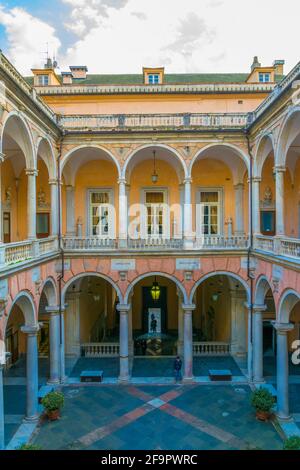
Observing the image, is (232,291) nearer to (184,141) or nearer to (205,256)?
(205,256)

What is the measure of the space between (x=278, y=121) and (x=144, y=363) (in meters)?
13.5

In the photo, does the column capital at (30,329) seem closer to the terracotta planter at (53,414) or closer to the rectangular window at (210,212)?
the terracotta planter at (53,414)

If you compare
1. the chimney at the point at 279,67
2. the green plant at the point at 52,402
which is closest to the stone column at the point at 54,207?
the green plant at the point at 52,402

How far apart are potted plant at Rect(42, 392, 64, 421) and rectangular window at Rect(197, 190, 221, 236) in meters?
10.7

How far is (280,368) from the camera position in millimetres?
12406

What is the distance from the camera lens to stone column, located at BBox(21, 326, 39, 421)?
12.3 meters

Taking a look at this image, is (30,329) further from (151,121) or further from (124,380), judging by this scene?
(151,121)

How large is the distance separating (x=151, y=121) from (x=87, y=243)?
22.5 ft

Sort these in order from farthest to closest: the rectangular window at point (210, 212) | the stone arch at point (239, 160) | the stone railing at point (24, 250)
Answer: the rectangular window at point (210, 212), the stone arch at point (239, 160), the stone railing at point (24, 250)

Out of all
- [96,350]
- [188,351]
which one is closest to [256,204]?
[188,351]

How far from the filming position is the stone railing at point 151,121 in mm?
15641

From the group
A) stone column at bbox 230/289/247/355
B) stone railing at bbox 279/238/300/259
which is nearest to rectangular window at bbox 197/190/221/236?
stone column at bbox 230/289/247/355

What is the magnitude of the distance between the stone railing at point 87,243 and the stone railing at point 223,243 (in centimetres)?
415

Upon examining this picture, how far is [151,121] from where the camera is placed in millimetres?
16172
